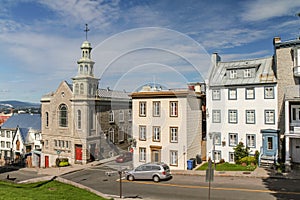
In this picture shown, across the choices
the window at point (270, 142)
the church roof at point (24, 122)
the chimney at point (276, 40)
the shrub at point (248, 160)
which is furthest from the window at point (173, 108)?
the church roof at point (24, 122)

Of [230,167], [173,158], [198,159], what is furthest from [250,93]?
[173,158]

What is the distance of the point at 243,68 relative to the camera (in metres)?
28.3

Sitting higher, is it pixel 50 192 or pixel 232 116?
pixel 232 116

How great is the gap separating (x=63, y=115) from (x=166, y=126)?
1605 cm

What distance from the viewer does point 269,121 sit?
83.7ft

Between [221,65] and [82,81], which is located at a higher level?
[221,65]

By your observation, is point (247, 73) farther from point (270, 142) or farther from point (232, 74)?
point (270, 142)

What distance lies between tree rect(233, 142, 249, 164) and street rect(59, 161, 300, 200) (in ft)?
17.4

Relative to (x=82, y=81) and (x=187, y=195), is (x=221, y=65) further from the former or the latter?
(x=187, y=195)

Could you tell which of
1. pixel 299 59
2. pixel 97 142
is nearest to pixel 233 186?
pixel 299 59

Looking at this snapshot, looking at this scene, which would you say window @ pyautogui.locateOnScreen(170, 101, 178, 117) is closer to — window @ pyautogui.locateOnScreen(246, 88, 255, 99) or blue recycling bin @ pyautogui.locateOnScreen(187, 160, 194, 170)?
blue recycling bin @ pyautogui.locateOnScreen(187, 160, 194, 170)

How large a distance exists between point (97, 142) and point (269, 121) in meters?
19.7

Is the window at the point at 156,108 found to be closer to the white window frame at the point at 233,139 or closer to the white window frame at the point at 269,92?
the white window frame at the point at 233,139

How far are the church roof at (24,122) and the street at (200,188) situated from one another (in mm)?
23277
